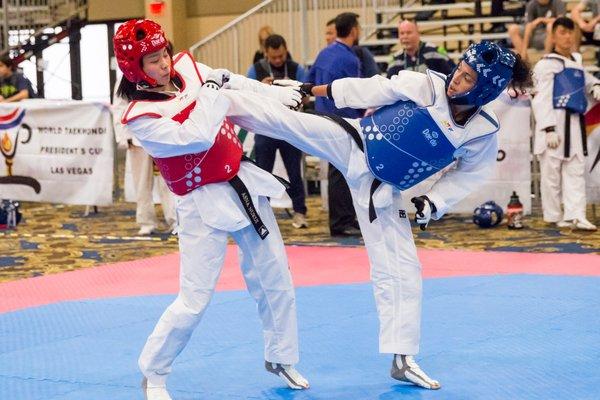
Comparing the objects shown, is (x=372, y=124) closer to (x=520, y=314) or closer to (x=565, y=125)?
(x=520, y=314)

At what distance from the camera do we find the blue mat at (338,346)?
4.61 metres

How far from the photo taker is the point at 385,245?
4598 mm

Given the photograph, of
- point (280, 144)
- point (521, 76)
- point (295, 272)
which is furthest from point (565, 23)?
point (521, 76)

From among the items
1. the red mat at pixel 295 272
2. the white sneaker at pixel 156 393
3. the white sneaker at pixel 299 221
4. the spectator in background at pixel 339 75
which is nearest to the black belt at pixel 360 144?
the white sneaker at pixel 156 393

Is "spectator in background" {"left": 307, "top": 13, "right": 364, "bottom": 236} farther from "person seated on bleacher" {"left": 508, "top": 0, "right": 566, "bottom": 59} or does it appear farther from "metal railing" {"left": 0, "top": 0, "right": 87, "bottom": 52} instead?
"metal railing" {"left": 0, "top": 0, "right": 87, "bottom": 52}

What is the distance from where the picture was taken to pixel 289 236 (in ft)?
31.4

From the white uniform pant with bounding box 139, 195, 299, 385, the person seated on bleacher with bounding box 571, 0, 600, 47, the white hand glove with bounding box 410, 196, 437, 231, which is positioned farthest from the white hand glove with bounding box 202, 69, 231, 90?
the person seated on bleacher with bounding box 571, 0, 600, 47

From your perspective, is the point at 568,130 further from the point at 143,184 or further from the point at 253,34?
the point at 253,34

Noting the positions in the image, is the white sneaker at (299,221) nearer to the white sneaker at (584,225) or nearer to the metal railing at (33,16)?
the white sneaker at (584,225)

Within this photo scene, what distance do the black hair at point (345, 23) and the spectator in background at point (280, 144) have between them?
756 mm

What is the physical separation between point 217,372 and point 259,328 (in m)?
0.93

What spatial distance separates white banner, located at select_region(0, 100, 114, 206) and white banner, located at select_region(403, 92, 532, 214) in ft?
10.8

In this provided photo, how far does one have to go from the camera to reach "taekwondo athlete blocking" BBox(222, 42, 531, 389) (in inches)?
172

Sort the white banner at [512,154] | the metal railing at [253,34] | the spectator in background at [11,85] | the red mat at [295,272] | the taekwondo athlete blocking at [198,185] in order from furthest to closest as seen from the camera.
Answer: the metal railing at [253,34], the spectator in background at [11,85], the white banner at [512,154], the red mat at [295,272], the taekwondo athlete blocking at [198,185]
